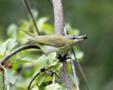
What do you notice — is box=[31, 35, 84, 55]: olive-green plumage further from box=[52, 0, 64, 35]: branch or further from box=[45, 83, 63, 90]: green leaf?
box=[45, 83, 63, 90]: green leaf

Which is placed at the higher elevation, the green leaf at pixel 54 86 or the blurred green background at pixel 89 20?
the blurred green background at pixel 89 20

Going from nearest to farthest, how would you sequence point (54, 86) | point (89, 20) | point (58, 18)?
point (54, 86) → point (58, 18) → point (89, 20)

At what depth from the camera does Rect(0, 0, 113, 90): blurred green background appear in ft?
12.9

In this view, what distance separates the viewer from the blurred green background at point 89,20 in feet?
12.9

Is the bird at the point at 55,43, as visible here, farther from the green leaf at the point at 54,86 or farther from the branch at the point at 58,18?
the green leaf at the point at 54,86

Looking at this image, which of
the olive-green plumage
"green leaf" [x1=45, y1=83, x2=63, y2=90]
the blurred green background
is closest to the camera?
"green leaf" [x1=45, y1=83, x2=63, y2=90]

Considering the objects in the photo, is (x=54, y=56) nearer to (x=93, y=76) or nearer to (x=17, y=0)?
(x=93, y=76)

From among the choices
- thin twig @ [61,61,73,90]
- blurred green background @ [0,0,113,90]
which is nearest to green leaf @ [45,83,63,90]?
thin twig @ [61,61,73,90]

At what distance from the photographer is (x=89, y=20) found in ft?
13.7

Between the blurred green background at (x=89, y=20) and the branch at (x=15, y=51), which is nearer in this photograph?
the branch at (x=15, y=51)

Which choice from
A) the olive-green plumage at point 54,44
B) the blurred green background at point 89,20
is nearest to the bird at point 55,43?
Answer: the olive-green plumage at point 54,44

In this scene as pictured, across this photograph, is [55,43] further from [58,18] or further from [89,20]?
[89,20]

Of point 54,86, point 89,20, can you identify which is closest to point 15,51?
point 54,86

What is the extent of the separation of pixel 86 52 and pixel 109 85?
2.53ft
